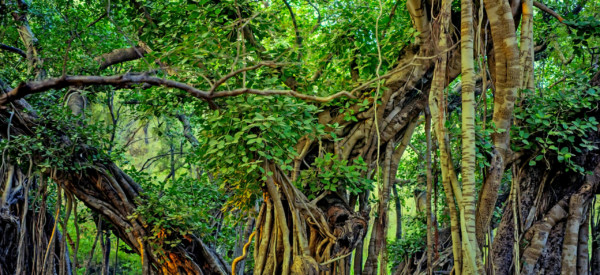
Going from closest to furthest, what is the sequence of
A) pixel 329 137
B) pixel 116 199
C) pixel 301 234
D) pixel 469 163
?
pixel 469 163
pixel 301 234
pixel 329 137
pixel 116 199

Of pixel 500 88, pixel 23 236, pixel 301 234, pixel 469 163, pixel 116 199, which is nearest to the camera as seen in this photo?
pixel 469 163

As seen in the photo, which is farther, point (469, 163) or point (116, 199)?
point (116, 199)

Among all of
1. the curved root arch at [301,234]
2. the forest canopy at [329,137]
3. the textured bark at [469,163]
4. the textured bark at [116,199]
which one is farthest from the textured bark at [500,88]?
the textured bark at [116,199]

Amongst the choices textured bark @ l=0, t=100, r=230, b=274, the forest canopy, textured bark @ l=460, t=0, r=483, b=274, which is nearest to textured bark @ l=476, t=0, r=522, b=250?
the forest canopy

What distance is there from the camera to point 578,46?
3.69 m

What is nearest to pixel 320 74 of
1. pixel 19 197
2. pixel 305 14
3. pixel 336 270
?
pixel 336 270

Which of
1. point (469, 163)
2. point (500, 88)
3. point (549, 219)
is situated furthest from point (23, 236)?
point (549, 219)

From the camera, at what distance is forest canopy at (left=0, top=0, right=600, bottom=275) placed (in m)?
2.98

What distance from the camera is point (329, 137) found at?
379cm

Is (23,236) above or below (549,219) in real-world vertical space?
below

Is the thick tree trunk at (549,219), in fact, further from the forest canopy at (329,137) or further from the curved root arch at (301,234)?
the curved root arch at (301,234)

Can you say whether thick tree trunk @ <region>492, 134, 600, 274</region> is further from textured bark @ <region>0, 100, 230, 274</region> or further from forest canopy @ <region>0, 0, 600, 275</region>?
textured bark @ <region>0, 100, 230, 274</region>

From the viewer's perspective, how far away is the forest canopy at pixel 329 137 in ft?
9.78

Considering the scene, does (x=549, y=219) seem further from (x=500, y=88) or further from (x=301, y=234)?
(x=301, y=234)
